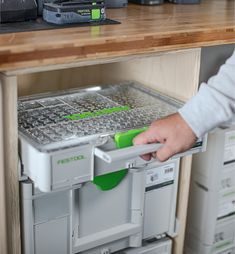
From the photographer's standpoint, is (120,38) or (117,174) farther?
(117,174)

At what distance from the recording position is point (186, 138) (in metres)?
0.99

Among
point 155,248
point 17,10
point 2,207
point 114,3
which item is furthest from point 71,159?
point 114,3

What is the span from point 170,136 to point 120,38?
0.22m

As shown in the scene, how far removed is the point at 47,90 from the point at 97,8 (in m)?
0.36

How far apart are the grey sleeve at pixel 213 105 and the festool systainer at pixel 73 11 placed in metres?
0.37

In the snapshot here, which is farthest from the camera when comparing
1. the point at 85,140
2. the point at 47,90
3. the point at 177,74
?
the point at 47,90

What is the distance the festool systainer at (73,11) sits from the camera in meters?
1.18

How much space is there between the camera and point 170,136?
1.00 meters

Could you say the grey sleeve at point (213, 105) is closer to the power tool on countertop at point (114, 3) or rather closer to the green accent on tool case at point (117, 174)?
the green accent on tool case at point (117, 174)

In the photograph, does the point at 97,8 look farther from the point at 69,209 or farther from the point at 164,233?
the point at 164,233

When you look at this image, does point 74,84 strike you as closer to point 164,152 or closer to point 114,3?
point 114,3

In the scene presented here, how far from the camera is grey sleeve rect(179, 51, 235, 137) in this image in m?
0.94

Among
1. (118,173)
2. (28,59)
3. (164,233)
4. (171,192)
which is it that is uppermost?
(28,59)

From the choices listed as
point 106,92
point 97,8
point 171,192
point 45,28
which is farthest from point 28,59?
point 171,192
